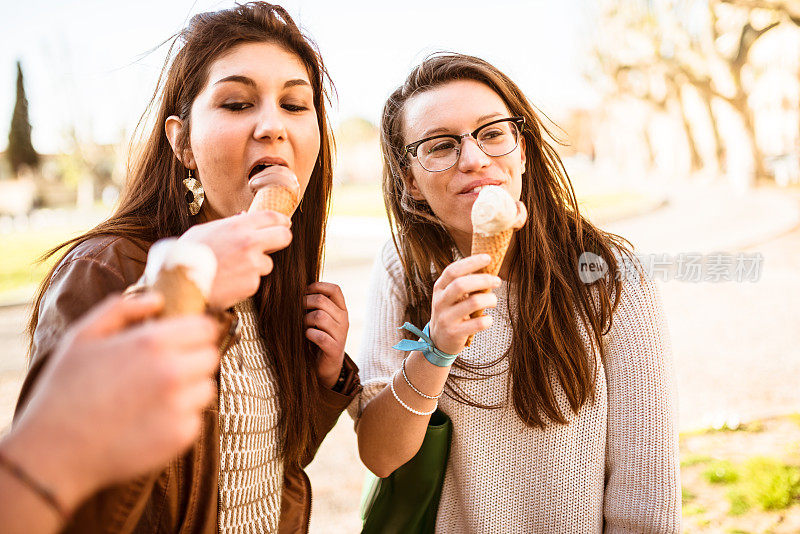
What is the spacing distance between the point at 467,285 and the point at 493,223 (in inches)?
9.3

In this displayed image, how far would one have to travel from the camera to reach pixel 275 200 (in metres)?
1.71

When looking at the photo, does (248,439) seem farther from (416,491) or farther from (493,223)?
(493,223)

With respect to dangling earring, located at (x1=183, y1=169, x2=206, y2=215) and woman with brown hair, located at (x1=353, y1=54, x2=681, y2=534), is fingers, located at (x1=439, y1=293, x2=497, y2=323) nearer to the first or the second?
woman with brown hair, located at (x1=353, y1=54, x2=681, y2=534)

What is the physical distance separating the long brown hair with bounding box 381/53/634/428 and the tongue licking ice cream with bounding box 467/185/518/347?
1.95 ft

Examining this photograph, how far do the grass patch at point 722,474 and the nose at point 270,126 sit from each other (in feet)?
12.6

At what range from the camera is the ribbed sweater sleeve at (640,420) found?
2303 millimetres

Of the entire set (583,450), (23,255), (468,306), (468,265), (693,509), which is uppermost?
(23,255)

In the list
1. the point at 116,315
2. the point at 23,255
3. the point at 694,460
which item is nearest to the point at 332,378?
the point at 116,315

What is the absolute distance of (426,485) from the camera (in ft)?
8.21

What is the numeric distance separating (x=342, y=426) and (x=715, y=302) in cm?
671

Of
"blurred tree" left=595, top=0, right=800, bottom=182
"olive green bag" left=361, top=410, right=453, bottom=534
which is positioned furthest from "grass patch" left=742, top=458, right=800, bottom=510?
"blurred tree" left=595, top=0, right=800, bottom=182

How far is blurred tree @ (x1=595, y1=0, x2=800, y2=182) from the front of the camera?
55.7 feet

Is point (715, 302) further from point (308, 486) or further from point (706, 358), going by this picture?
point (308, 486)

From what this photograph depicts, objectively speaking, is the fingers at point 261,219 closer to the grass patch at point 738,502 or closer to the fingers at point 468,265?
the fingers at point 468,265
